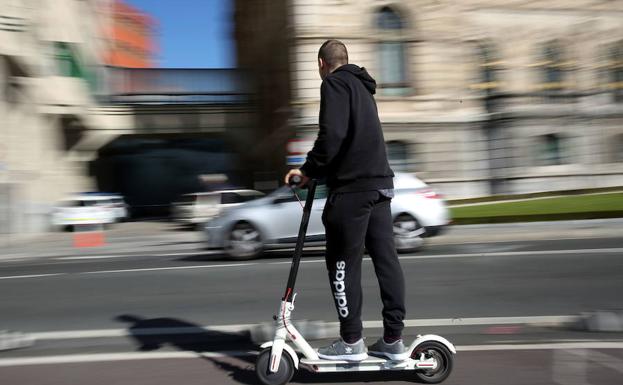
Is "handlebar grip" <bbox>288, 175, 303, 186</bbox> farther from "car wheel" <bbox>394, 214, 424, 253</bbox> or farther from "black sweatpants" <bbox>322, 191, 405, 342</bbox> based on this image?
"car wheel" <bbox>394, 214, 424, 253</bbox>

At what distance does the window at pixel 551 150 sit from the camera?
26.4 metres

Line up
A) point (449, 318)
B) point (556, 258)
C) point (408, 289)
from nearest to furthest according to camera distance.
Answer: point (449, 318), point (408, 289), point (556, 258)

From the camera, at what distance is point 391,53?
88.2 feet

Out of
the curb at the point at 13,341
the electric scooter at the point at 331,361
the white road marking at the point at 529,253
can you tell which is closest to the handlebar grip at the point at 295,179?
the electric scooter at the point at 331,361

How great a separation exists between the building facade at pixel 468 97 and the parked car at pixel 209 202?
4.50 meters

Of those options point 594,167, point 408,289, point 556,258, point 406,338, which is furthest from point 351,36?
point 406,338

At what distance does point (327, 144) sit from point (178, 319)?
9.53 ft

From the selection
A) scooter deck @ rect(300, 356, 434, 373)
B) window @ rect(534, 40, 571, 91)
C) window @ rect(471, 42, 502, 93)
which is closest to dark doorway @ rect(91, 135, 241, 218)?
window @ rect(471, 42, 502, 93)

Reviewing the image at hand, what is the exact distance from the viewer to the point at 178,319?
6059 millimetres

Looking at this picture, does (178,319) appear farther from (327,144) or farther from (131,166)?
(131,166)

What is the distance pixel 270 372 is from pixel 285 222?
7847 mm

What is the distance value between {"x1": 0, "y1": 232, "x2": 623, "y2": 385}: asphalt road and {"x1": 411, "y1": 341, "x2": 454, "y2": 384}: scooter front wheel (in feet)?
0.35

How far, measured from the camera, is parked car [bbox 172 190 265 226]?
22.7 m

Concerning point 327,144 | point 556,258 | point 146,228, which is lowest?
point 146,228
